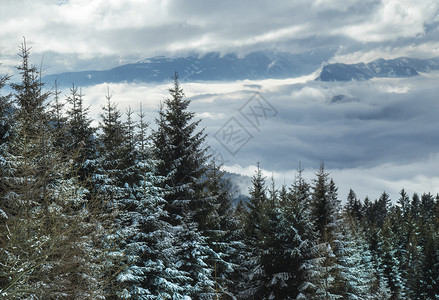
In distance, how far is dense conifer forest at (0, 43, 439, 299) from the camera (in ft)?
39.6

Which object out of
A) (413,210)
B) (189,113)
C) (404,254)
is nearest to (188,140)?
(189,113)

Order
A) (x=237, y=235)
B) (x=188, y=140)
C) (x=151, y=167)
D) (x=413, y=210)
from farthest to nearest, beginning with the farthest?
(x=413, y=210) < (x=237, y=235) < (x=188, y=140) < (x=151, y=167)

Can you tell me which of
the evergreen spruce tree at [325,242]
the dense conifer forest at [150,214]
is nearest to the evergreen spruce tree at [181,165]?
the dense conifer forest at [150,214]

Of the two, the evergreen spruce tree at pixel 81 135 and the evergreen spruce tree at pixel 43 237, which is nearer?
the evergreen spruce tree at pixel 43 237

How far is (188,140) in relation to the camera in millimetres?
21625

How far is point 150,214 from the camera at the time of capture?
15844 mm

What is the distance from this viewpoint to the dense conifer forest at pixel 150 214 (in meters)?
12.1

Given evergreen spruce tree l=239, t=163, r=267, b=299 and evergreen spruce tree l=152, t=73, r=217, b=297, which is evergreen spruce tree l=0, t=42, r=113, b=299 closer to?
evergreen spruce tree l=152, t=73, r=217, b=297

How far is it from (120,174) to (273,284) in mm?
11453

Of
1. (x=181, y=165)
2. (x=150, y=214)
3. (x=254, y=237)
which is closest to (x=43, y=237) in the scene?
(x=150, y=214)

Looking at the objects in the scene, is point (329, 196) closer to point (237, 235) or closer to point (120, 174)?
point (237, 235)

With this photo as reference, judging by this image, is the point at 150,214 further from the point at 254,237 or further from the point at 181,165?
the point at 254,237

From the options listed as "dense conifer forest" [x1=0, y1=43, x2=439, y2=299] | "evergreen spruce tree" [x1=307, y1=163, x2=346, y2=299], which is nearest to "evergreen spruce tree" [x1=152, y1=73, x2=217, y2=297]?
"dense conifer forest" [x1=0, y1=43, x2=439, y2=299]

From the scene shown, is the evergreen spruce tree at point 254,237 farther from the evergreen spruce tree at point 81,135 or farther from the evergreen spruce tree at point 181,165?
the evergreen spruce tree at point 81,135
